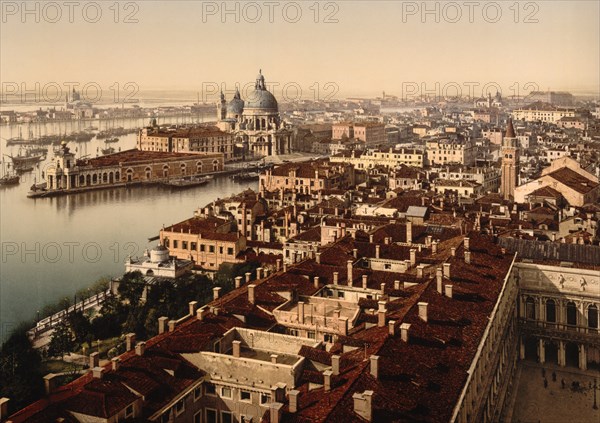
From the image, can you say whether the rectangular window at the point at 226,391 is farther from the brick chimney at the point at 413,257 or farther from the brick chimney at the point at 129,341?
the brick chimney at the point at 413,257

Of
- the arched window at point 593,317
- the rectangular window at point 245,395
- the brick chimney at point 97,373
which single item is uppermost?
the brick chimney at point 97,373

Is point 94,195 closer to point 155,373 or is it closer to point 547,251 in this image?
point 547,251

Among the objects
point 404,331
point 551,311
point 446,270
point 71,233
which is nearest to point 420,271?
point 446,270

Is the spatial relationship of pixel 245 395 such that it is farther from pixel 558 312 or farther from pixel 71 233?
pixel 71 233

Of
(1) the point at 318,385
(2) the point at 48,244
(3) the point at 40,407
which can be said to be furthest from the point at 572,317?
(2) the point at 48,244

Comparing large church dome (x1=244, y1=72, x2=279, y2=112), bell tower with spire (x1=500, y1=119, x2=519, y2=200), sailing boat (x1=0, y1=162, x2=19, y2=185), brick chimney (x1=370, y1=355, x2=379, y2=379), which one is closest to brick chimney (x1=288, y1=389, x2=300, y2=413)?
brick chimney (x1=370, y1=355, x2=379, y2=379)

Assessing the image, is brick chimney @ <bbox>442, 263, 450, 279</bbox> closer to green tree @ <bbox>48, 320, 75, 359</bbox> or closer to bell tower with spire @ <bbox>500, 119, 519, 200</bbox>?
green tree @ <bbox>48, 320, 75, 359</bbox>

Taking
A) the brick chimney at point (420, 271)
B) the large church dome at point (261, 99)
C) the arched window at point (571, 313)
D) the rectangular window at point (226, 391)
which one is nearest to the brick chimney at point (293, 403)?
the rectangular window at point (226, 391)
